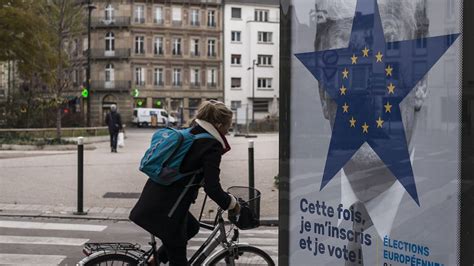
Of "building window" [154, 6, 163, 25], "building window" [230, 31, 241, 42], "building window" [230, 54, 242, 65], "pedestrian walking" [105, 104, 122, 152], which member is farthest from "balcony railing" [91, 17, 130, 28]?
"pedestrian walking" [105, 104, 122, 152]

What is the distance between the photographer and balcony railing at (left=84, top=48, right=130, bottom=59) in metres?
63.8

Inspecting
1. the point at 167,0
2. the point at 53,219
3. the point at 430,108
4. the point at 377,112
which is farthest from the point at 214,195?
the point at 167,0

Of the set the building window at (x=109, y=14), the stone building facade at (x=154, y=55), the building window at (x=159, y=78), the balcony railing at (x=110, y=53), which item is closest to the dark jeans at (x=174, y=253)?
the stone building facade at (x=154, y=55)

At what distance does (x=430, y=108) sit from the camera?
212 centimetres

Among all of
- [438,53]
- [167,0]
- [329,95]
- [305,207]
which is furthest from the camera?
[167,0]

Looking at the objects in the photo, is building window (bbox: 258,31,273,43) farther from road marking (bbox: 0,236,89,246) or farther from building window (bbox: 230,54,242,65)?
road marking (bbox: 0,236,89,246)

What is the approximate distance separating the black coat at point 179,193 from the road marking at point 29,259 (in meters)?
2.75

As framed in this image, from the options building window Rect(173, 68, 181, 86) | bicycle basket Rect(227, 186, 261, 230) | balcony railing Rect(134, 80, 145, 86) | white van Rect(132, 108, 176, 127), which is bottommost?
white van Rect(132, 108, 176, 127)

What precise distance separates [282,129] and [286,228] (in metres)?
0.50

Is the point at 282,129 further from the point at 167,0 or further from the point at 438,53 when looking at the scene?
the point at 167,0

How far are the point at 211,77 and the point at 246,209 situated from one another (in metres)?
63.9

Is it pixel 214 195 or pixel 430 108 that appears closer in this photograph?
pixel 430 108

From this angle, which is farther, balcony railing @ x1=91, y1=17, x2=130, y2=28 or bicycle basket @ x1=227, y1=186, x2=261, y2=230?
balcony railing @ x1=91, y1=17, x2=130, y2=28

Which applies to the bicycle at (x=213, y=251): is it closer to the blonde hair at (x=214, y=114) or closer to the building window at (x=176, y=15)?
the blonde hair at (x=214, y=114)
